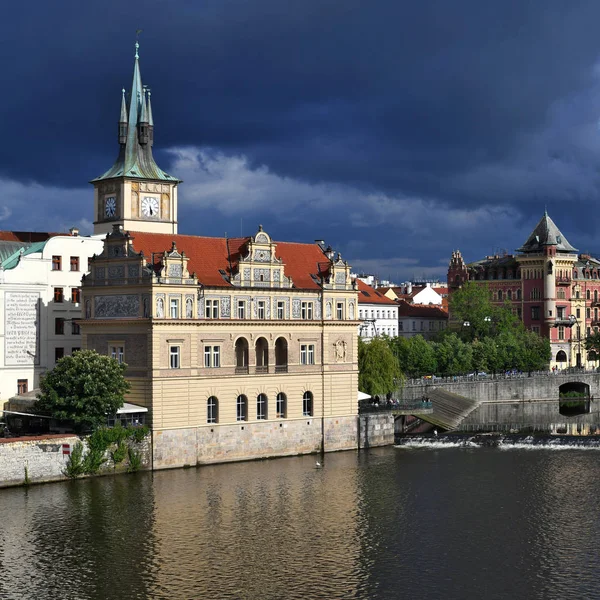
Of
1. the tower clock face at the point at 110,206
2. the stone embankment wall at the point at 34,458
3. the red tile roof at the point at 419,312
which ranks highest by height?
the tower clock face at the point at 110,206

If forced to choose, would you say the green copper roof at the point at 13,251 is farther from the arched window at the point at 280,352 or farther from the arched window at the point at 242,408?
the arched window at the point at 242,408

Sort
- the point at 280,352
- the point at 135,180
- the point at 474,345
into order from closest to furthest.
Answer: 1. the point at 280,352
2. the point at 135,180
3. the point at 474,345

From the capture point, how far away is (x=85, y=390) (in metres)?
75.8

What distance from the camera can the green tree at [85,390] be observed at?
76.1 metres

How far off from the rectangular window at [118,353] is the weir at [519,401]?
114 ft

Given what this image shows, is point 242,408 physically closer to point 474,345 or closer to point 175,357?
point 175,357

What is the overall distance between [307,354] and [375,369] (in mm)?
14236

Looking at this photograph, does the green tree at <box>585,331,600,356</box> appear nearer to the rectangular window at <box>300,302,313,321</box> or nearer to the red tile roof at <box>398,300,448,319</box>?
the red tile roof at <box>398,300,448,319</box>

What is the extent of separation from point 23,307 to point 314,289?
23.1 m

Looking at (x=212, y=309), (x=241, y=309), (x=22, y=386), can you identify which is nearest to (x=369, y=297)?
(x=241, y=309)

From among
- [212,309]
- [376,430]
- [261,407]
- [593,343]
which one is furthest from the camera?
[593,343]

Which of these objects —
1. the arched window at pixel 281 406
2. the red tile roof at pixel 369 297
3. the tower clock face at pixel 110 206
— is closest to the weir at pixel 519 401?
the arched window at pixel 281 406

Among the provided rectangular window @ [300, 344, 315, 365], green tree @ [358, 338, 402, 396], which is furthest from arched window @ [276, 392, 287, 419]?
green tree @ [358, 338, 402, 396]

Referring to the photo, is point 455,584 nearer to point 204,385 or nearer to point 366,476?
point 366,476
